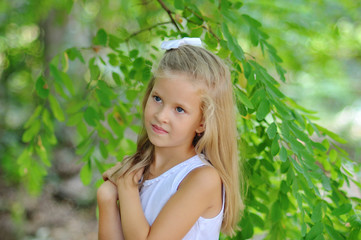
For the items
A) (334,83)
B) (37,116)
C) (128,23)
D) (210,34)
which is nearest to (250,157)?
(210,34)

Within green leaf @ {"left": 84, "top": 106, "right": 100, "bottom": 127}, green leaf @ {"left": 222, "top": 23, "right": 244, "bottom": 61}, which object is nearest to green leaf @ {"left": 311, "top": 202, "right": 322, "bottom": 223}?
green leaf @ {"left": 222, "top": 23, "right": 244, "bottom": 61}

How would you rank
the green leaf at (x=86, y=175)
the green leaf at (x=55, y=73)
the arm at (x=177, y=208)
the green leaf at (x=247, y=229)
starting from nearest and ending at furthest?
the arm at (x=177, y=208) < the green leaf at (x=247, y=229) < the green leaf at (x=55, y=73) < the green leaf at (x=86, y=175)

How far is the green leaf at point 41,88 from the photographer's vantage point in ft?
5.71

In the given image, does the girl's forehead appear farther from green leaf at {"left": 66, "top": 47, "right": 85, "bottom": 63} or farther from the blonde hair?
green leaf at {"left": 66, "top": 47, "right": 85, "bottom": 63}

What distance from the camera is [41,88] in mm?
1750

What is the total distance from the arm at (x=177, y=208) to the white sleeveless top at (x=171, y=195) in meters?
0.04

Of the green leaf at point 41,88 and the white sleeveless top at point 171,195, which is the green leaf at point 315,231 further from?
the green leaf at point 41,88

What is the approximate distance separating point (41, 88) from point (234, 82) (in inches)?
33.6

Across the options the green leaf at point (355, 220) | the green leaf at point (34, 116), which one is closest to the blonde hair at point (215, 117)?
the green leaf at point (355, 220)

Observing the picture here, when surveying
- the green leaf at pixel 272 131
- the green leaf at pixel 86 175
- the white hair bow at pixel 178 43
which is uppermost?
the white hair bow at pixel 178 43

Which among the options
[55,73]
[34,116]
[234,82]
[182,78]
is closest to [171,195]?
[182,78]

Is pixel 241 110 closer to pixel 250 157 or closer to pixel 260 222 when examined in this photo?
pixel 250 157

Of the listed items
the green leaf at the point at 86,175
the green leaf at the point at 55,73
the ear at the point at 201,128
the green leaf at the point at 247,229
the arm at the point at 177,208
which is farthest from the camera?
the green leaf at the point at 86,175

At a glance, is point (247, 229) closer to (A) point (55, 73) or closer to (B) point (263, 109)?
(B) point (263, 109)
